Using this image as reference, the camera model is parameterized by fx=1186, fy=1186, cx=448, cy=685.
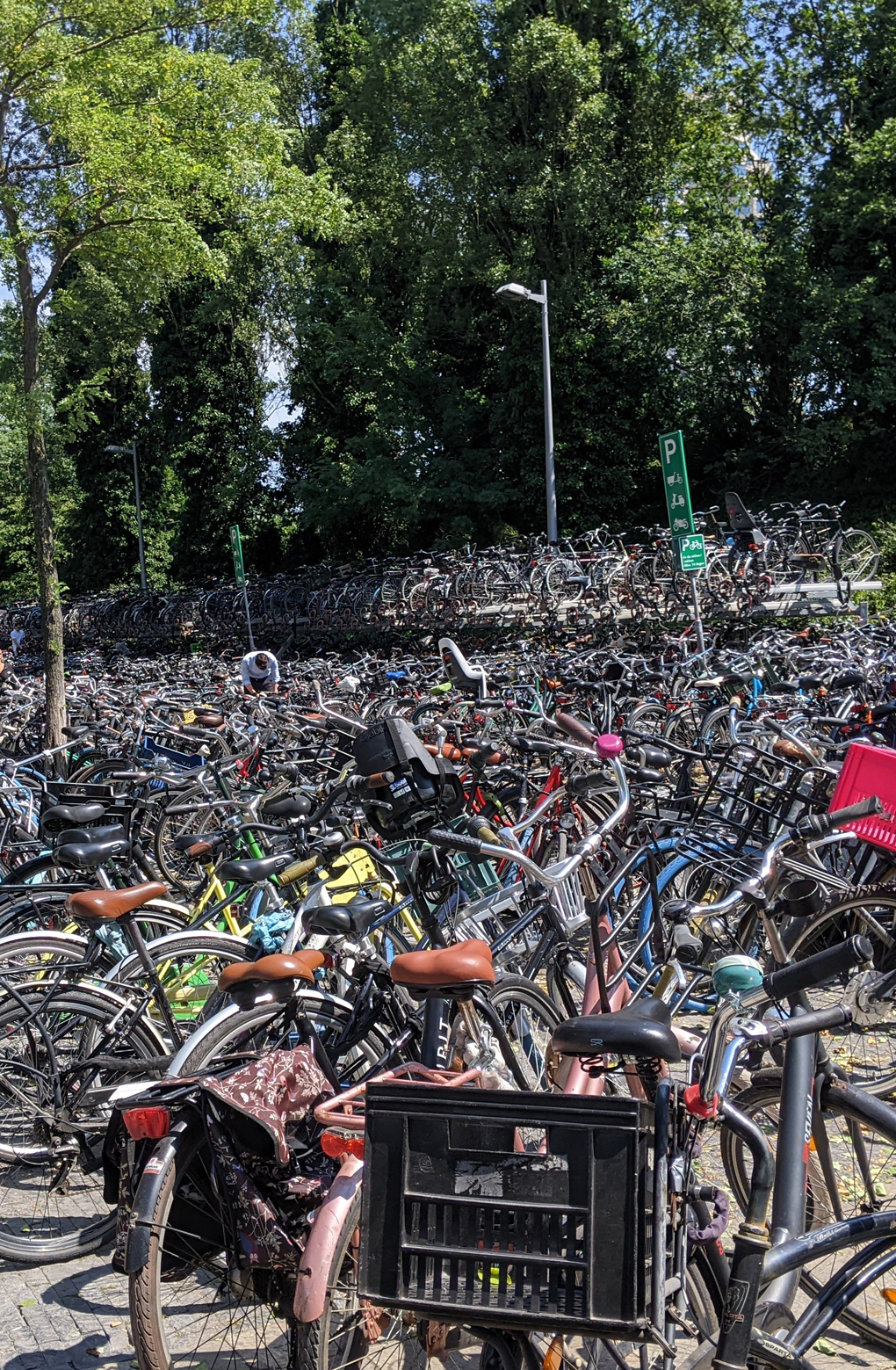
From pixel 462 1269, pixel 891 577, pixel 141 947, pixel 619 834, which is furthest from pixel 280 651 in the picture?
pixel 462 1269

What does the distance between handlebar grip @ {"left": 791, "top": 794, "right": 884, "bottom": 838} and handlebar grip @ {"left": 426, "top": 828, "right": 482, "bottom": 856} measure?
3.53 ft

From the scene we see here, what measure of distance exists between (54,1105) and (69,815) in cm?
174

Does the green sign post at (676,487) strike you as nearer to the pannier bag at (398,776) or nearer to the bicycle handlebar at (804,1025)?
the pannier bag at (398,776)

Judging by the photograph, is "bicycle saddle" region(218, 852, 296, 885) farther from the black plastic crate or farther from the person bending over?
the person bending over

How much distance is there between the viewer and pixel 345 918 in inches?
122

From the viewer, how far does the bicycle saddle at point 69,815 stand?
4.96 m

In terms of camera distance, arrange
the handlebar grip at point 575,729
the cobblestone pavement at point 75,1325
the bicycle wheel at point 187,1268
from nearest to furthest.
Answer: the bicycle wheel at point 187,1268, the cobblestone pavement at point 75,1325, the handlebar grip at point 575,729

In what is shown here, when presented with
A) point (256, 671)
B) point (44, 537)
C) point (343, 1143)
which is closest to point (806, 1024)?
point (343, 1143)

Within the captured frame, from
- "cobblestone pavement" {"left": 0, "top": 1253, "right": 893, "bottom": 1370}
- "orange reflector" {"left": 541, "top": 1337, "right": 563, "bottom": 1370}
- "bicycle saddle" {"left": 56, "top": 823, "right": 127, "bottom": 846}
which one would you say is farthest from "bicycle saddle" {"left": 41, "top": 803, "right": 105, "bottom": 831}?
"orange reflector" {"left": 541, "top": 1337, "right": 563, "bottom": 1370}

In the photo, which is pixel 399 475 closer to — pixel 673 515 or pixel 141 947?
pixel 673 515

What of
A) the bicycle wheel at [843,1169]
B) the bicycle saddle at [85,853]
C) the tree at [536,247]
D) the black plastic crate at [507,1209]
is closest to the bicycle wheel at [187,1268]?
the black plastic crate at [507,1209]

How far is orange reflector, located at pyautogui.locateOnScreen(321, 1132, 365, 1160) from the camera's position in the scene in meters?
2.22

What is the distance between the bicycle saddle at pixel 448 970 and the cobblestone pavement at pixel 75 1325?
0.81 metres

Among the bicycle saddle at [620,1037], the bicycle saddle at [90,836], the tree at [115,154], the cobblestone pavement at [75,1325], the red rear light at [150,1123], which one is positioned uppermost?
the tree at [115,154]
